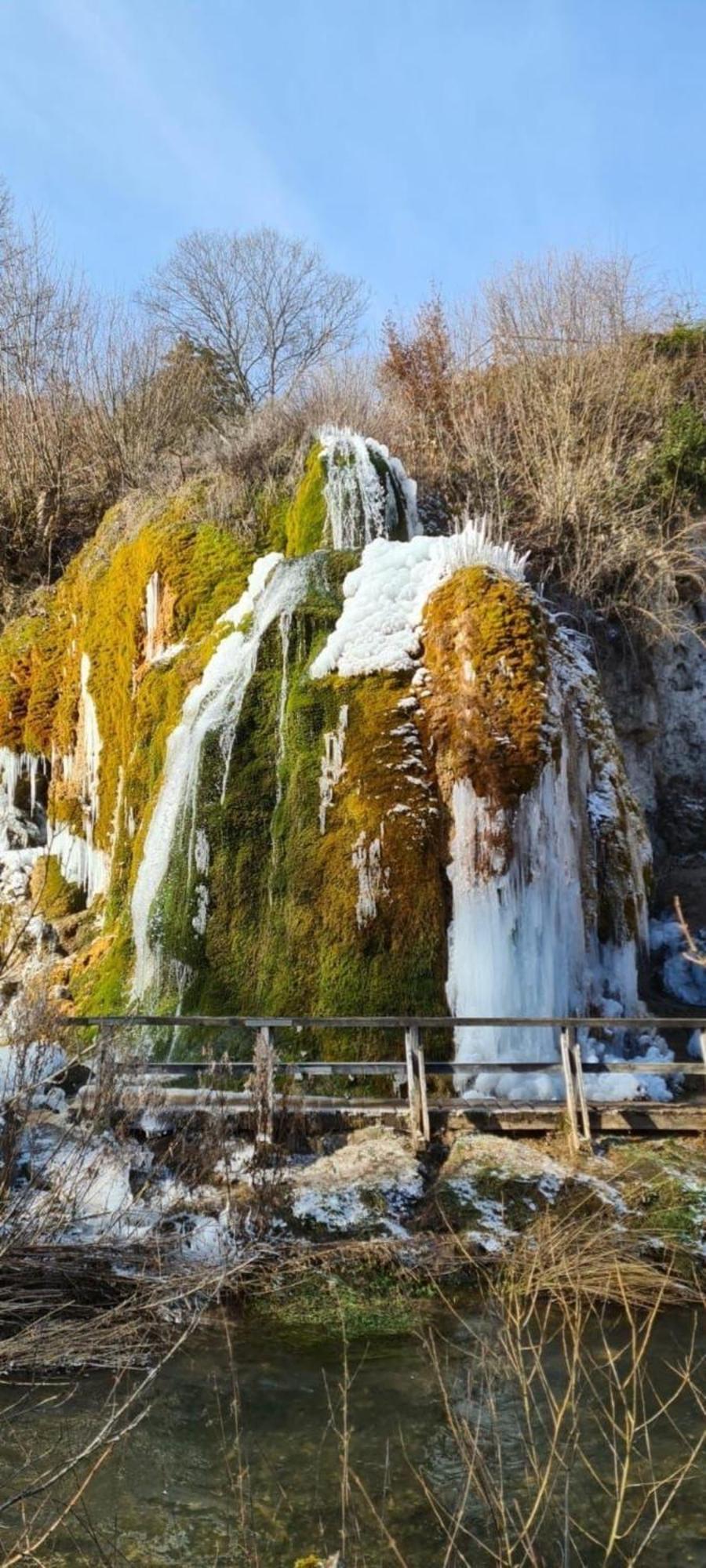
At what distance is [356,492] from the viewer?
15.2 m

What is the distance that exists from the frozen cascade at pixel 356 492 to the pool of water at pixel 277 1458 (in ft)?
35.7

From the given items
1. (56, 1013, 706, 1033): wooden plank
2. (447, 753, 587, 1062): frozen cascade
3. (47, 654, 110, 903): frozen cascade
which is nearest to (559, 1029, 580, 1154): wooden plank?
(56, 1013, 706, 1033): wooden plank

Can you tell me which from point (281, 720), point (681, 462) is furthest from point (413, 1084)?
point (681, 462)

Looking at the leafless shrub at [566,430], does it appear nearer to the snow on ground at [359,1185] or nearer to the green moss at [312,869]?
the green moss at [312,869]

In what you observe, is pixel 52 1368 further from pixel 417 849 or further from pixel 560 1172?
pixel 417 849

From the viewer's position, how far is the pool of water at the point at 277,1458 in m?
4.26

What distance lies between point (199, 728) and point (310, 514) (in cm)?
448

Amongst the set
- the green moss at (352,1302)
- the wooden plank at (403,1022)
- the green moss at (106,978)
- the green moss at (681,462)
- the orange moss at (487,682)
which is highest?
the green moss at (681,462)

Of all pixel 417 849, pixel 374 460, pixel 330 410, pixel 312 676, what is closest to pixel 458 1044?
pixel 417 849

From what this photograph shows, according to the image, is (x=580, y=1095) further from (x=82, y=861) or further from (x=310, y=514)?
(x=310, y=514)

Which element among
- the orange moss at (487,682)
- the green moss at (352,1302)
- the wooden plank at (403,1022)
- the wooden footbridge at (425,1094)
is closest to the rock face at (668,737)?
A: the orange moss at (487,682)

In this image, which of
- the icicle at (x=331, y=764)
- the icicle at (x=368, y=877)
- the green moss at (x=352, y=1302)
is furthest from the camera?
the icicle at (x=331, y=764)

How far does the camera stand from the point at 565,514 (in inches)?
689

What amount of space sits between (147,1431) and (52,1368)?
2.05 ft
